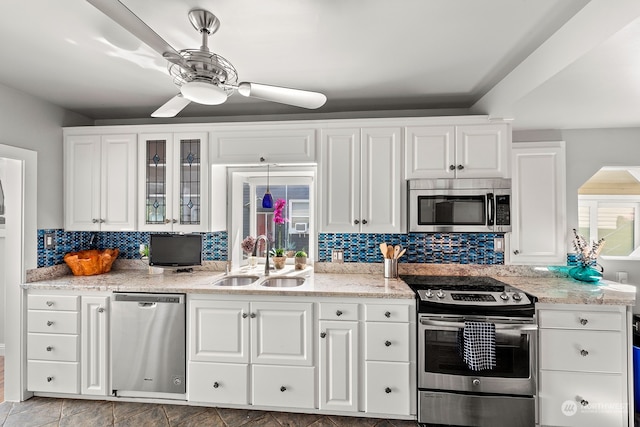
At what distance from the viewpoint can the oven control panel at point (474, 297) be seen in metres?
2.21

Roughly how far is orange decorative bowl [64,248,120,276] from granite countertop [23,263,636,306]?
0.08 m

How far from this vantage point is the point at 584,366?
85.4 inches

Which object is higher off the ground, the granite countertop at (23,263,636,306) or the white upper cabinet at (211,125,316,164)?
the white upper cabinet at (211,125,316,164)

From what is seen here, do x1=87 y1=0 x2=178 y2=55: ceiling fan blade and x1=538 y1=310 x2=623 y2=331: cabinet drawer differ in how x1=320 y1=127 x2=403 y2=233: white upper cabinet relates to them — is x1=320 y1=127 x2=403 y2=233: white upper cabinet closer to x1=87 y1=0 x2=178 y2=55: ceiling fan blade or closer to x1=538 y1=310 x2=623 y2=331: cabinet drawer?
x1=538 y1=310 x2=623 y2=331: cabinet drawer

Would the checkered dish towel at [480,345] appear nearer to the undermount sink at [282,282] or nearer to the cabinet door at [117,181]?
the undermount sink at [282,282]

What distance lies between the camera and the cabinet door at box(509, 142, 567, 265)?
9.31ft

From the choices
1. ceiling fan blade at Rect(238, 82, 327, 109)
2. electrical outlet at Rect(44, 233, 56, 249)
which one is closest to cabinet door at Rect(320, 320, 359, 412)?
ceiling fan blade at Rect(238, 82, 327, 109)

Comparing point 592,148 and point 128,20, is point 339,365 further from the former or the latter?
point 592,148

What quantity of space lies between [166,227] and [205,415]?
1523 mm

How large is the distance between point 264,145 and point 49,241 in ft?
6.60

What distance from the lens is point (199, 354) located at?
7.94ft

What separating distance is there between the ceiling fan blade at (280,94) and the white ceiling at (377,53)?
0.36 m

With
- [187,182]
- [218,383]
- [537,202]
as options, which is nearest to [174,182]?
[187,182]

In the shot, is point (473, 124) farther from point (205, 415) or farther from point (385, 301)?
point (205, 415)
